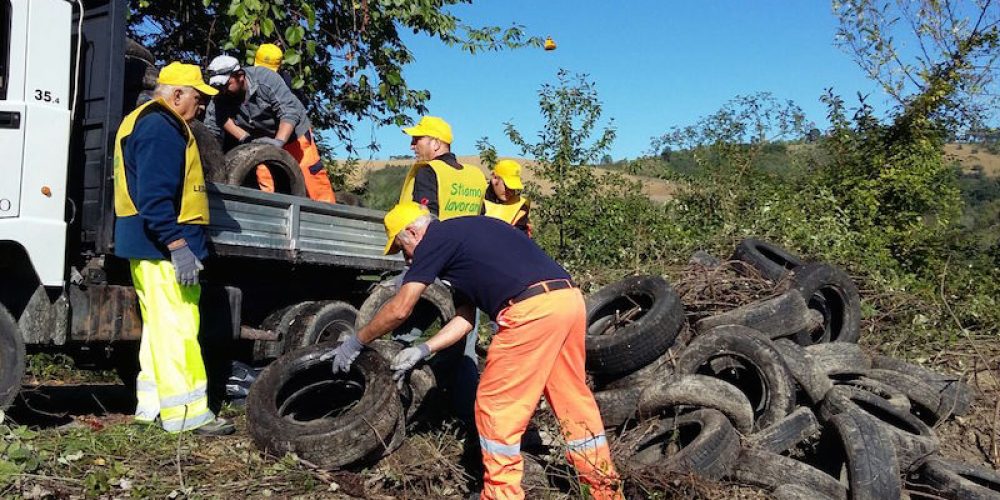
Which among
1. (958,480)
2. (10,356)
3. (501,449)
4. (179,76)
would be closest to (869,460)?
(958,480)

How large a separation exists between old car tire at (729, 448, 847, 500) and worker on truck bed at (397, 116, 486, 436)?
5.27ft

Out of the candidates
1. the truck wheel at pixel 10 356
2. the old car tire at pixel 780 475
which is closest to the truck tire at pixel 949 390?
the old car tire at pixel 780 475

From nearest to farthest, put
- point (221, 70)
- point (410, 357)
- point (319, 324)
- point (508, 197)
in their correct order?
point (410, 357), point (221, 70), point (319, 324), point (508, 197)

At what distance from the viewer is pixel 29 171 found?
4695mm

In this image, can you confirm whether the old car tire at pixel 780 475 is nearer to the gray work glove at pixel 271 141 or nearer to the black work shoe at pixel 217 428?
the black work shoe at pixel 217 428

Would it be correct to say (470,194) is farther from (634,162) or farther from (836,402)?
(634,162)

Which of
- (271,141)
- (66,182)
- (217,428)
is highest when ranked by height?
(271,141)

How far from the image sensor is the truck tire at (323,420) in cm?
413

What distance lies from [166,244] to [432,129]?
5.77 ft

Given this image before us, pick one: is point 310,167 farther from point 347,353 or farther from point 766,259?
point 766,259

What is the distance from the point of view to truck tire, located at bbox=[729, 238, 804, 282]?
274 inches

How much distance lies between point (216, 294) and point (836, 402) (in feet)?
12.7

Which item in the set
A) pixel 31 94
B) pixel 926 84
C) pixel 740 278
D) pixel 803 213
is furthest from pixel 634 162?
pixel 31 94

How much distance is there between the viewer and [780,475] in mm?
4199
